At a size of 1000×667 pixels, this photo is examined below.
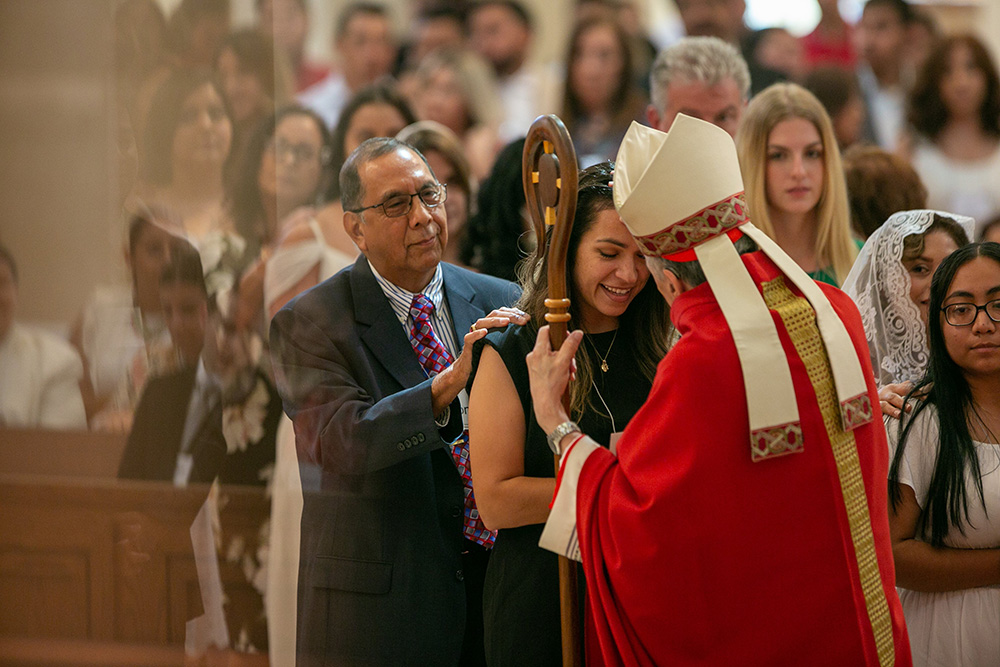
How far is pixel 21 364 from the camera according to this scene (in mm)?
2836

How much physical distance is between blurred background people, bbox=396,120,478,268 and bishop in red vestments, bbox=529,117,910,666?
195 cm

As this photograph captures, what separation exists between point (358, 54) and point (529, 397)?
6266mm

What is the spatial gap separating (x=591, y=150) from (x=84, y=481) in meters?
3.55

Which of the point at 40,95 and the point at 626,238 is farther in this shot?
the point at 40,95

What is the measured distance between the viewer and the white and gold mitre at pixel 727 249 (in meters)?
2.24

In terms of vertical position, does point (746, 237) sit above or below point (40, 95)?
below

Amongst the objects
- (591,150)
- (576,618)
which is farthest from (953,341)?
(591,150)

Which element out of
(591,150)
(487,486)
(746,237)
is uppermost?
(591,150)

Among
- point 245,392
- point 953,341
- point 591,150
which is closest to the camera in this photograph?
point 953,341

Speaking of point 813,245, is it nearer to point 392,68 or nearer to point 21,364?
point 21,364

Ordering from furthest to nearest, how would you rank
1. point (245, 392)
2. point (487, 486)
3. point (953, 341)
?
point (245, 392)
point (953, 341)
point (487, 486)

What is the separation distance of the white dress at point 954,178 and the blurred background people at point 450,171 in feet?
Answer: 8.77

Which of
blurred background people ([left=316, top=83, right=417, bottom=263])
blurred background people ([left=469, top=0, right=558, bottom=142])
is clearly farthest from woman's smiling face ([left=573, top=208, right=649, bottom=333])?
blurred background people ([left=469, top=0, right=558, bottom=142])

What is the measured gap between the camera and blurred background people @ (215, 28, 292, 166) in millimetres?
3244
